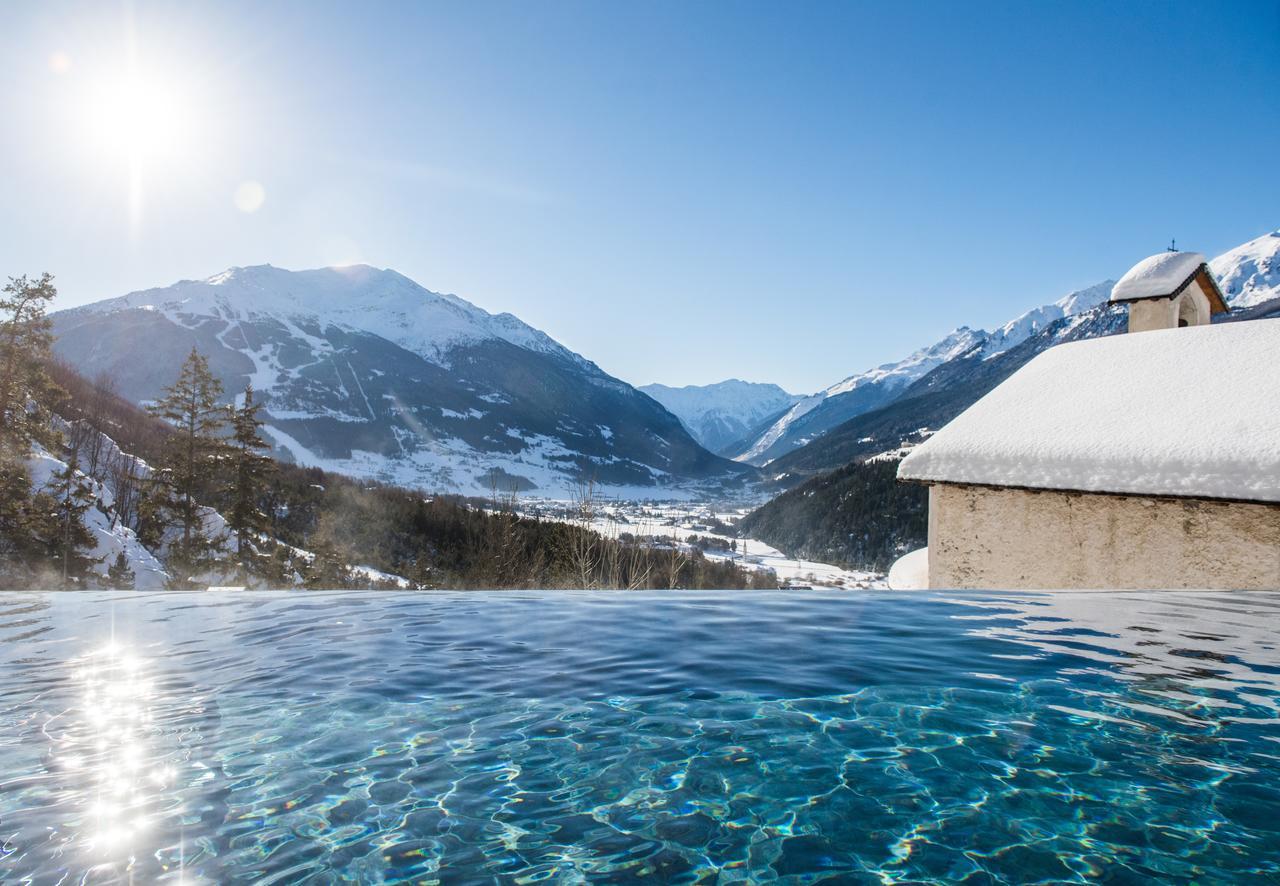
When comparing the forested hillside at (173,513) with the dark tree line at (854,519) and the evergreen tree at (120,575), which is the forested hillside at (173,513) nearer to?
the evergreen tree at (120,575)

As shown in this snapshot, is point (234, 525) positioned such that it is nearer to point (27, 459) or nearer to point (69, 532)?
point (69, 532)

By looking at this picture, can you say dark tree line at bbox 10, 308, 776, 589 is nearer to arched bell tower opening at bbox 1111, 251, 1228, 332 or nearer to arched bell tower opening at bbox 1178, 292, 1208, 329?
arched bell tower opening at bbox 1111, 251, 1228, 332

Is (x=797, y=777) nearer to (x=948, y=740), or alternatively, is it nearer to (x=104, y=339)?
(x=948, y=740)

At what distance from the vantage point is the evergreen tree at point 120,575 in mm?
18672

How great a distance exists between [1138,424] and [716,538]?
74558 millimetres

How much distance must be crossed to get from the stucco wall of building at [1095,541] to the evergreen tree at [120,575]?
2050 centimetres

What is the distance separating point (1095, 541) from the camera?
9.12 metres

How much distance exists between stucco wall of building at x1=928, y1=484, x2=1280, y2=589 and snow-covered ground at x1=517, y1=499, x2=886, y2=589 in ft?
22.6

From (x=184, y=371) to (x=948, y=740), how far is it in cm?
2647

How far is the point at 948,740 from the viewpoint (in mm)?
3611

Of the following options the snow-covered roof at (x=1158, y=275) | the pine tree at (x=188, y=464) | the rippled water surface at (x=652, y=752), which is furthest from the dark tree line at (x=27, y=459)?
the snow-covered roof at (x=1158, y=275)

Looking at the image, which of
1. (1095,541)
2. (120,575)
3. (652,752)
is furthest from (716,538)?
(652,752)

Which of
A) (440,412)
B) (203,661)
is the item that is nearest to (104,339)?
(440,412)

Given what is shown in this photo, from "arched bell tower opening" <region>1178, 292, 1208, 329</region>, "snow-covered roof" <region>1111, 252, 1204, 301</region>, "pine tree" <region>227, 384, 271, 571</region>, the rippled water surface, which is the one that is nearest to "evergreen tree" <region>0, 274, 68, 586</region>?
"pine tree" <region>227, 384, 271, 571</region>
